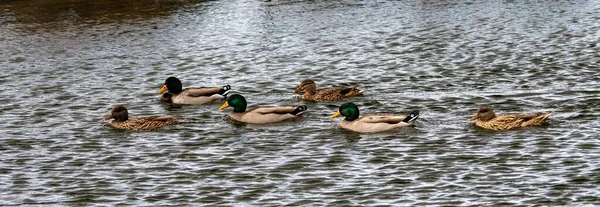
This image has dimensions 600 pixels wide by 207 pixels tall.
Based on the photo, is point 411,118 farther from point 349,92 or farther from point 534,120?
point 349,92

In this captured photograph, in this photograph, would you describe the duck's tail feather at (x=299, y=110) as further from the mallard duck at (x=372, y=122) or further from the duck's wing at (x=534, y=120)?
the duck's wing at (x=534, y=120)

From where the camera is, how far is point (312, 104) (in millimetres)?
27562

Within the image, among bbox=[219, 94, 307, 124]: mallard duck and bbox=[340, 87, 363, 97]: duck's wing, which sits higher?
bbox=[219, 94, 307, 124]: mallard duck

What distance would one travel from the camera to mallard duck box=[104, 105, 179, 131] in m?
25.1

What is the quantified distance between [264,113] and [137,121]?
8.03 ft

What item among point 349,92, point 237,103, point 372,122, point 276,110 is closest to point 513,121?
point 372,122

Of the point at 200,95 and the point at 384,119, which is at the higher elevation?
the point at 384,119

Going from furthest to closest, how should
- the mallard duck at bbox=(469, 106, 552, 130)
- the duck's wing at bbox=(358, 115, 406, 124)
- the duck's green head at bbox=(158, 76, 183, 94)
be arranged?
1. the duck's green head at bbox=(158, 76, 183, 94)
2. the duck's wing at bbox=(358, 115, 406, 124)
3. the mallard duck at bbox=(469, 106, 552, 130)

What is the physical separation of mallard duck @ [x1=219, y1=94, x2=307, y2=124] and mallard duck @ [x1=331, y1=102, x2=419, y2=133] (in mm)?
1239

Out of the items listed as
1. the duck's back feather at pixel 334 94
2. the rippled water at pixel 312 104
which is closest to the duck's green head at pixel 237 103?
the rippled water at pixel 312 104

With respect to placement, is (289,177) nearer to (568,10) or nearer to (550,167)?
(550,167)

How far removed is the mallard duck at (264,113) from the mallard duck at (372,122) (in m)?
1.24

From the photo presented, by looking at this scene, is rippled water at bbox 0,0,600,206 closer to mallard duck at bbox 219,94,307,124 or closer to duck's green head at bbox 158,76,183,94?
mallard duck at bbox 219,94,307,124

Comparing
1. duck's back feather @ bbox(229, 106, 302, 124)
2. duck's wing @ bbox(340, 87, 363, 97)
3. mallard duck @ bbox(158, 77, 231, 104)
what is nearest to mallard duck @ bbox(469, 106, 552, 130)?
duck's back feather @ bbox(229, 106, 302, 124)
